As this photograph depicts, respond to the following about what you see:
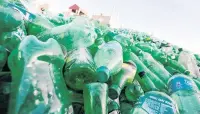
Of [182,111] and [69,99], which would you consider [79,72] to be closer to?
[69,99]

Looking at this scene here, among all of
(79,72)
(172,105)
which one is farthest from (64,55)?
(172,105)

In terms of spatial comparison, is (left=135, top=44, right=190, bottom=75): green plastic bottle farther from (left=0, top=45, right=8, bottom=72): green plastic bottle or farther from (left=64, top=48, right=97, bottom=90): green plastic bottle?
(left=0, top=45, right=8, bottom=72): green plastic bottle

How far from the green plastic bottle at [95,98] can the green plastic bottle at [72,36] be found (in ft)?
0.72

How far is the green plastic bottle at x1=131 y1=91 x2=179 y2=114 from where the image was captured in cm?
81

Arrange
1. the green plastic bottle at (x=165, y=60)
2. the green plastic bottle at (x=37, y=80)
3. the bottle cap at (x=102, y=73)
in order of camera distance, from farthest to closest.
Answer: the green plastic bottle at (x=165, y=60), the bottle cap at (x=102, y=73), the green plastic bottle at (x=37, y=80)

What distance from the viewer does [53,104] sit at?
68 centimetres

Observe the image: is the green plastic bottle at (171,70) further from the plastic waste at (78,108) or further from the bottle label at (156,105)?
the plastic waste at (78,108)

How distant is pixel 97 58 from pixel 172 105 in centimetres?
31

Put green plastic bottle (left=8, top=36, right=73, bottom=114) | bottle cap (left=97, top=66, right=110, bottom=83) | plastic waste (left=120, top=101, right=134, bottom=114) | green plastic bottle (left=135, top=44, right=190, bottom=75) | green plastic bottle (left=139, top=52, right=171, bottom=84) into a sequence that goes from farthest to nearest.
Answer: green plastic bottle (left=135, top=44, right=190, bottom=75)
green plastic bottle (left=139, top=52, right=171, bottom=84)
plastic waste (left=120, top=101, right=134, bottom=114)
bottle cap (left=97, top=66, right=110, bottom=83)
green plastic bottle (left=8, top=36, right=73, bottom=114)

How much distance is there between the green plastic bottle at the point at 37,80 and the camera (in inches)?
25.7

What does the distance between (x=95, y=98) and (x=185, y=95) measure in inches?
13.9

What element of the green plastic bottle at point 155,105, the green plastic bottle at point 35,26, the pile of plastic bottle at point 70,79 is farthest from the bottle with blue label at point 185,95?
the green plastic bottle at point 35,26

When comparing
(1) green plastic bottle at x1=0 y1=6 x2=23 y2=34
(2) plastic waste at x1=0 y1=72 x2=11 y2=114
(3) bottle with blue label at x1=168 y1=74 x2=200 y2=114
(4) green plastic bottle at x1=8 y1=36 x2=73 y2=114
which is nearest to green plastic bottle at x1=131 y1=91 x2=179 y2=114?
(3) bottle with blue label at x1=168 y1=74 x2=200 y2=114

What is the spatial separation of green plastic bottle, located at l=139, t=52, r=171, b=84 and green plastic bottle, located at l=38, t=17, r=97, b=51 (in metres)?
0.29
